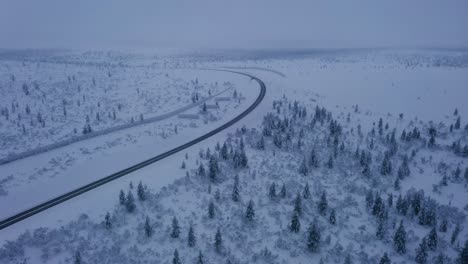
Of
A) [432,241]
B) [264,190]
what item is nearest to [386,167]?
[432,241]

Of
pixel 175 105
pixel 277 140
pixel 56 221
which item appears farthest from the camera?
pixel 175 105

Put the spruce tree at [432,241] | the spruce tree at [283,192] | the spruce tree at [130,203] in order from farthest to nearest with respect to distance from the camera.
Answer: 1. the spruce tree at [283,192]
2. the spruce tree at [130,203]
3. the spruce tree at [432,241]

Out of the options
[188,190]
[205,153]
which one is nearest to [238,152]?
[205,153]

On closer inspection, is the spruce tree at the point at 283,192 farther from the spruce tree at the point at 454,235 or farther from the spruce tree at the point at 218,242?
the spruce tree at the point at 454,235

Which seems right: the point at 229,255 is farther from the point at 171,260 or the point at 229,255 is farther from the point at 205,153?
the point at 205,153

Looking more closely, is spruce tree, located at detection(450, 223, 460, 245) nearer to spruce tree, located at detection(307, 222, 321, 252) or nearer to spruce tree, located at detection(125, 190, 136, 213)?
spruce tree, located at detection(307, 222, 321, 252)

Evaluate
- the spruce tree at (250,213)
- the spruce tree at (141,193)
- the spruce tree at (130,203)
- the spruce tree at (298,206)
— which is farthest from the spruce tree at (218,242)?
the spruce tree at (141,193)

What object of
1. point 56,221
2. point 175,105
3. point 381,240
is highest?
point 175,105

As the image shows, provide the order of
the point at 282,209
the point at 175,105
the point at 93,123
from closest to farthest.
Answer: the point at 282,209, the point at 93,123, the point at 175,105

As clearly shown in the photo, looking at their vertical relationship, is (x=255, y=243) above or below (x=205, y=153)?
below
